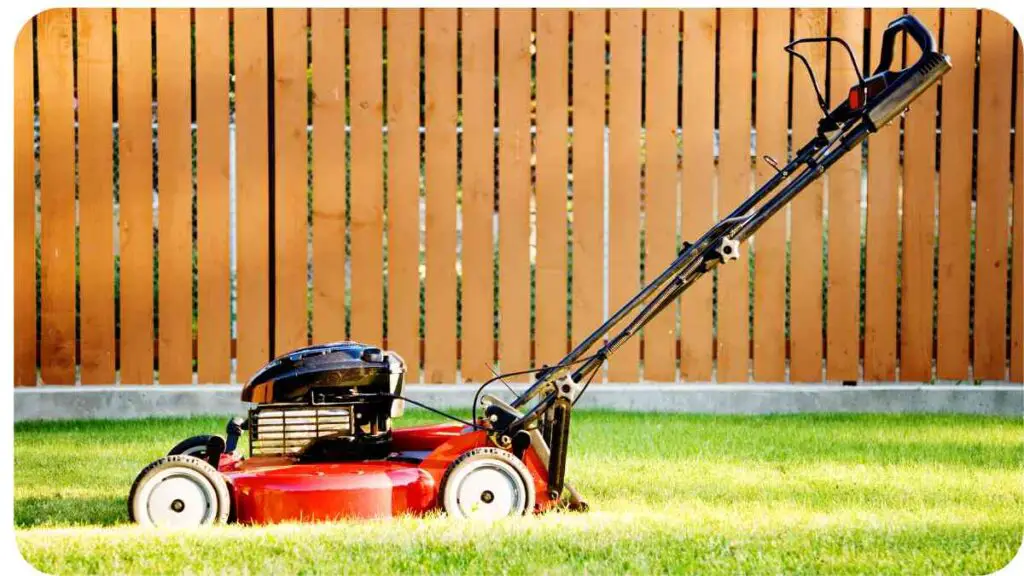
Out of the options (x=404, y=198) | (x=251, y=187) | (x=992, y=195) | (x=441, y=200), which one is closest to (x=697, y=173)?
(x=441, y=200)

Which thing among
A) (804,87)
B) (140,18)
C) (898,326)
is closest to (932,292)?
(898,326)

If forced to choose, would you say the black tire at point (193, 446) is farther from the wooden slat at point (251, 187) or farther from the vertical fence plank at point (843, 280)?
the vertical fence plank at point (843, 280)

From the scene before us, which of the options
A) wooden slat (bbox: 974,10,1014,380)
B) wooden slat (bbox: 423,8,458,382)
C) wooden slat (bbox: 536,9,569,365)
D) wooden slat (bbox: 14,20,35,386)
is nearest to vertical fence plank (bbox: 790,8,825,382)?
wooden slat (bbox: 974,10,1014,380)

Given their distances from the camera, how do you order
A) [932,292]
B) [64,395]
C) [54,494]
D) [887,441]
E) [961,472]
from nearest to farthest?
[54,494] → [961,472] → [887,441] → [64,395] → [932,292]

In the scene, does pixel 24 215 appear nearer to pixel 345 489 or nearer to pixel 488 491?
pixel 345 489

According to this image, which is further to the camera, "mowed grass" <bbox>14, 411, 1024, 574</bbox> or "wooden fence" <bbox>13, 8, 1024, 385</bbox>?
"wooden fence" <bbox>13, 8, 1024, 385</bbox>

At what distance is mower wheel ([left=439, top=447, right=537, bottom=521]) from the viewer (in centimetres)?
428

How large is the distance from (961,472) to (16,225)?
4739 mm

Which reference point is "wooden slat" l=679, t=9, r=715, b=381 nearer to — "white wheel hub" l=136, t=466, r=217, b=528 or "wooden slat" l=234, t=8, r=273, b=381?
"wooden slat" l=234, t=8, r=273, b=381

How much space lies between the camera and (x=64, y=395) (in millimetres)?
7164

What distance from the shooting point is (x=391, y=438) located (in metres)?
4.70

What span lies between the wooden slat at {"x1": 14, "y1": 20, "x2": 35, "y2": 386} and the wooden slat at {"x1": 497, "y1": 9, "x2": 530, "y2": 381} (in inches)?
94.0

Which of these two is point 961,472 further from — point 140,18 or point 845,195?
point 140,18

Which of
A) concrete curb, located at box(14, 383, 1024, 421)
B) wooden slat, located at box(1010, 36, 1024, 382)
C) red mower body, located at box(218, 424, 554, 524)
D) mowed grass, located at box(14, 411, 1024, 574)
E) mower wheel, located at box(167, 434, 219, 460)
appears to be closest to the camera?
mowed grass, located at box(14, 411, 1024, 574)
